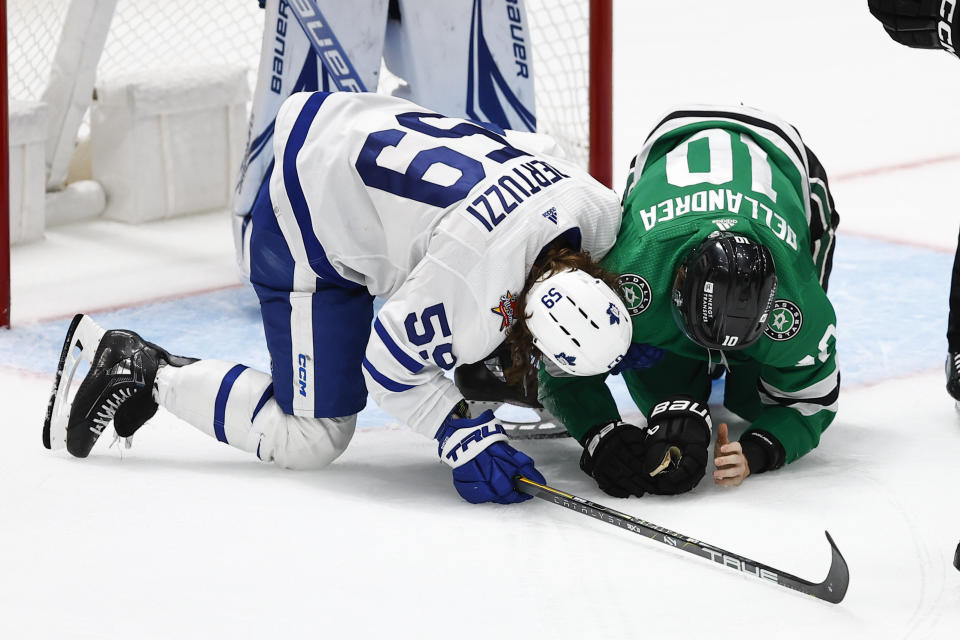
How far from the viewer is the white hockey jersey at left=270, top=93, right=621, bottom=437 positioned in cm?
262

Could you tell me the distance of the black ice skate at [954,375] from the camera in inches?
130

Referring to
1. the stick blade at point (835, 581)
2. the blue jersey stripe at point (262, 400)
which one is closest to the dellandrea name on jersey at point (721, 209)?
the stick blade at point (835, 581)

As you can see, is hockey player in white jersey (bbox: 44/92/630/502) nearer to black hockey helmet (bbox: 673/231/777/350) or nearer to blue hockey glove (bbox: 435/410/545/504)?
blue hockey glove (bbox: 435/410/545/504)

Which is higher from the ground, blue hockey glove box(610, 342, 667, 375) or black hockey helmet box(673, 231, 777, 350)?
black hockey helmet box(673, 231, 777, 350)

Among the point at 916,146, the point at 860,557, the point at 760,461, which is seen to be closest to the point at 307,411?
the point at 760,461

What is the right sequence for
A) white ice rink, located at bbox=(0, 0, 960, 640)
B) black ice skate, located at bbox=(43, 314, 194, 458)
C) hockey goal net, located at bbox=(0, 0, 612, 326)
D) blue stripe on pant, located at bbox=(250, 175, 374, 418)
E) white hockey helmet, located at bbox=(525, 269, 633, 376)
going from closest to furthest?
→ white ice rink, located at bbox=(0, 0, 960, 640)
white hockey helmet, located at bbox=(525, 269, 633, 376)
blue stripe on pant, located at bbox=(250, 175, 374, 418)
black ice skate, located at bbox=(43, 314, 194, 458)
hockey goal net, located at bbox=(0, 0, 612, 326)

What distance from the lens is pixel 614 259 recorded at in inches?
112

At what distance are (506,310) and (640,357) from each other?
0.48 m

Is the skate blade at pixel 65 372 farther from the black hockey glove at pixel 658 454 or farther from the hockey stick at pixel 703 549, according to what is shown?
the black hockey glove at pixel 658 454

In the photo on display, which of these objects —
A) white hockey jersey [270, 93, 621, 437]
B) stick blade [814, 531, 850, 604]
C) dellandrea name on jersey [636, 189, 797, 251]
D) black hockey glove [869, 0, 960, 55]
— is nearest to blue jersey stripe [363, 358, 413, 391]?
white hockey jersey [270, 93, 621, 437]

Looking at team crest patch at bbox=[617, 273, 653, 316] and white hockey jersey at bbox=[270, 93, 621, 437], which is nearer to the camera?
white hockey jersey at bbox=[270, 93, 621, 437]

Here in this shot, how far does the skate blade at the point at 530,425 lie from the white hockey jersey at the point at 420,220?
48cm

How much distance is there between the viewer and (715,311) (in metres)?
2.61

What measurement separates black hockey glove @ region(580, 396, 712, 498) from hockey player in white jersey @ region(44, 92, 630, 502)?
0.53 ft
